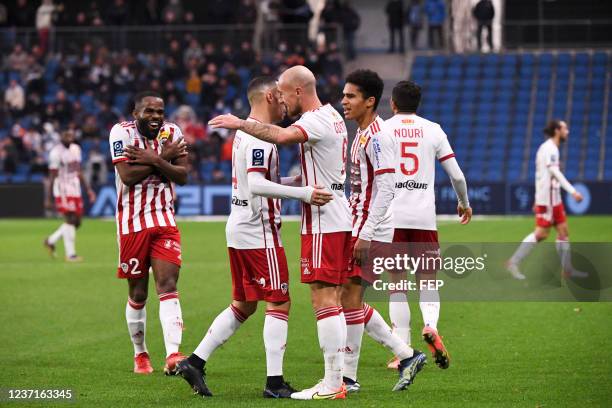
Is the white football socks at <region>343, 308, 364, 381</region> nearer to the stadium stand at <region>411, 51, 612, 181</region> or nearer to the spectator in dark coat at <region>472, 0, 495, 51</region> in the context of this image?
the stadium stand at <region>411, 51, 612, 181</region>

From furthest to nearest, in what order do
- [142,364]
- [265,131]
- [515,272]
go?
[515,272] < [142,364] < [265,131]

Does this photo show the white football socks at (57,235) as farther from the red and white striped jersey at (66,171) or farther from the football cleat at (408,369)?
the football cleat at (408,369)

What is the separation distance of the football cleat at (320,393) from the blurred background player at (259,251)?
119 millimetres

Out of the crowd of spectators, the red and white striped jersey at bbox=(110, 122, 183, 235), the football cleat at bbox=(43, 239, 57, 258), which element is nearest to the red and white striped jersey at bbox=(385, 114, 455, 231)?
the red and white striped jersey at bbox=(110, 122, 183, 235)

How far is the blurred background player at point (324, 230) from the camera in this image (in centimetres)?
804

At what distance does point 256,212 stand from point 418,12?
29837 millimetres

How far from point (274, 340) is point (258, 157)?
4.28 ft

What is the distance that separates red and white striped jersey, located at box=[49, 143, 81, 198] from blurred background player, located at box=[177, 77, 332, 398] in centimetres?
1223

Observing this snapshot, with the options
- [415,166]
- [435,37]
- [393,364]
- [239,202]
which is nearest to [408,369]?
[393,364]

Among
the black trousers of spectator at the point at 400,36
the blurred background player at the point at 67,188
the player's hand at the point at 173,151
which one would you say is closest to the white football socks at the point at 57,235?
the blurred background player at the point at 67,188

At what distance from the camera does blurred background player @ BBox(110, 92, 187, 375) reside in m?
9.38

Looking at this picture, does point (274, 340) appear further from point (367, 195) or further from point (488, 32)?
point (488, 32)

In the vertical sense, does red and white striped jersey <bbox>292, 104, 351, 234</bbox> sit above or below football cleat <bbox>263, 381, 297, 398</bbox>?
above

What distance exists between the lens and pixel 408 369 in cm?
852
